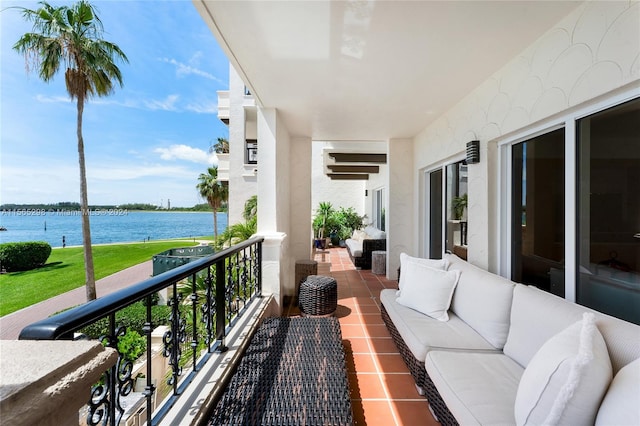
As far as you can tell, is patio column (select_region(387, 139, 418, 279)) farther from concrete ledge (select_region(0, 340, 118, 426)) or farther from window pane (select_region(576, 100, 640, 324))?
concrete ledge (select_region(0, 340, 118, 426))

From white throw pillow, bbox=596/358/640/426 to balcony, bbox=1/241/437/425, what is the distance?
3.64 ft

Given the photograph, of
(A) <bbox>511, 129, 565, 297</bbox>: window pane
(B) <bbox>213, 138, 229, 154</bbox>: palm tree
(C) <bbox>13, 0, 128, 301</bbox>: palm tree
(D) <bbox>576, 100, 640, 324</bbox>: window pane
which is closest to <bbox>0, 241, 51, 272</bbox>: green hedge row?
(C) <bbox>13, 0, 128, 301</bbox>: palm tree

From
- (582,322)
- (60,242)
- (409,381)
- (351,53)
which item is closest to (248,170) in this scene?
(351,53)

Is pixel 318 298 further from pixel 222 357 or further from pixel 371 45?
pixel 371 45

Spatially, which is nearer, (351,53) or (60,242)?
(351,53)

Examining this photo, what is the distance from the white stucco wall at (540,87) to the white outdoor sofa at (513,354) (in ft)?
2.59

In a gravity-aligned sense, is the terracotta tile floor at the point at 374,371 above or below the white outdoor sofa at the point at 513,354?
below

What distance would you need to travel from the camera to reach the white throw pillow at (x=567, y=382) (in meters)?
1.04

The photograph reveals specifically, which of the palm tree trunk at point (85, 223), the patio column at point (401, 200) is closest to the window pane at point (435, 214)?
the patio column at point (401, 200)

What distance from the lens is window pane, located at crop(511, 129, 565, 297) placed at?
6.89 feet

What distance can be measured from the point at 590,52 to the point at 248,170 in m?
9.63

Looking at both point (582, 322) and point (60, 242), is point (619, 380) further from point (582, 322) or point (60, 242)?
point (60, 242)

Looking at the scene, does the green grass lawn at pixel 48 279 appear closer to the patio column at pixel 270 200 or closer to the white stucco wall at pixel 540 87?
the patio column at pixel 270 200

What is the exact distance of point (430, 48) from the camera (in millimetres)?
2197
